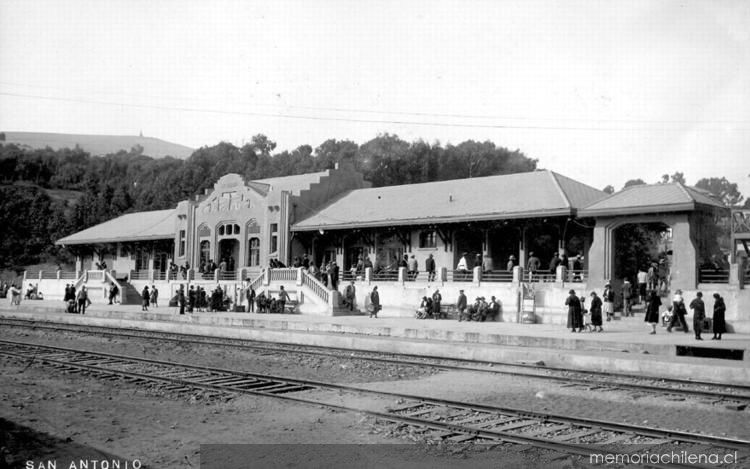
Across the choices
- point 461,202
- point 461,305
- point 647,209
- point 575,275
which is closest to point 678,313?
point 647,209

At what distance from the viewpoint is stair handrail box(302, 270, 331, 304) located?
106 ft

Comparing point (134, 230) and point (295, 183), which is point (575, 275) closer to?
point (295, 183)

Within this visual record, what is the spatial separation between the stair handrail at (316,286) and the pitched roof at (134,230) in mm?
17250

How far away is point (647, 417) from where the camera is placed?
33.4ft

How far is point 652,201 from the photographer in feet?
84.5

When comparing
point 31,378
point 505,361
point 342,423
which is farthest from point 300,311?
point 342,423

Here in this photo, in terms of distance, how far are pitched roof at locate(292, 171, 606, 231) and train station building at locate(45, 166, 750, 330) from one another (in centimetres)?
8

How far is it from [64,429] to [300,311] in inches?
953

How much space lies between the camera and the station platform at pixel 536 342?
15578 mm

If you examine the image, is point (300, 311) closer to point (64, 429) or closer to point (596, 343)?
point (596, 343)

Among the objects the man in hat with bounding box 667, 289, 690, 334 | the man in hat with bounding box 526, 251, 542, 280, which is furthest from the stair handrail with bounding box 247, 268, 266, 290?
the man in hat with bounding box 667, 289, 690, 334

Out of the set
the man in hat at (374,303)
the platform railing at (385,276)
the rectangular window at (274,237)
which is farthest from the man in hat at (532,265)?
the rectangular window at (274,237)

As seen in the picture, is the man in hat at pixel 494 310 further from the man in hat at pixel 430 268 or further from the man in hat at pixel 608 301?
the man in hat at pixel 608 301

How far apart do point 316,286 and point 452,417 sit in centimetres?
2353
